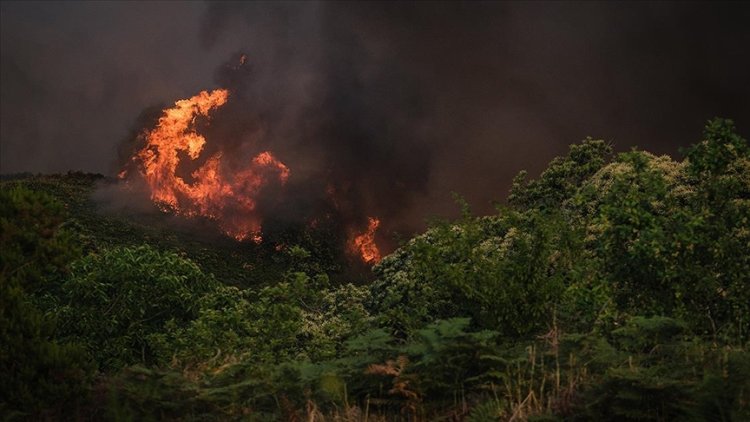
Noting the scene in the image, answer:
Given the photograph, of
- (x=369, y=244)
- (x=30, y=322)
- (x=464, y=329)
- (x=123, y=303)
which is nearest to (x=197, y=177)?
(x=369, y=244)

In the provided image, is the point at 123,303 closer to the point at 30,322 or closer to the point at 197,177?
the point at 30,322

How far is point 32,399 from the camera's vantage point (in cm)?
793

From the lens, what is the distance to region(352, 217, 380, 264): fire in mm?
81000

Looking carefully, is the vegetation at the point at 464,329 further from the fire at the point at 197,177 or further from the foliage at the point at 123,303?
the fire at the point at 197,177

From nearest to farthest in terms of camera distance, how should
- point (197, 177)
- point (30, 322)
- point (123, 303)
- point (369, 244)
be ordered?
point (30, 322), point (123, 303), point (369, 244), point (197, 177)

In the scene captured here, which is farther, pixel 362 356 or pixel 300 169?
pixel 300 169

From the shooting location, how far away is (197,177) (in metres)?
85.2

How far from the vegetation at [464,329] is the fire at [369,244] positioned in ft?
205

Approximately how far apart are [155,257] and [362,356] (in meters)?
10.9

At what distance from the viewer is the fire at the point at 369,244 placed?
3189 inches

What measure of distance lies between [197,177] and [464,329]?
78562 millimetres

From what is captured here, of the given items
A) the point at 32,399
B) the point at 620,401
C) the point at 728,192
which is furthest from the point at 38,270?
the point at 728,192

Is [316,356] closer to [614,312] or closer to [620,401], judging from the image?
[614,312]

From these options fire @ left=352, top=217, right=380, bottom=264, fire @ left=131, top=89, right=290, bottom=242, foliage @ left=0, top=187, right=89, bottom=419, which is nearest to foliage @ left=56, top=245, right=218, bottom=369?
foliage @ left=0, top=187, right=89, bottom=419
